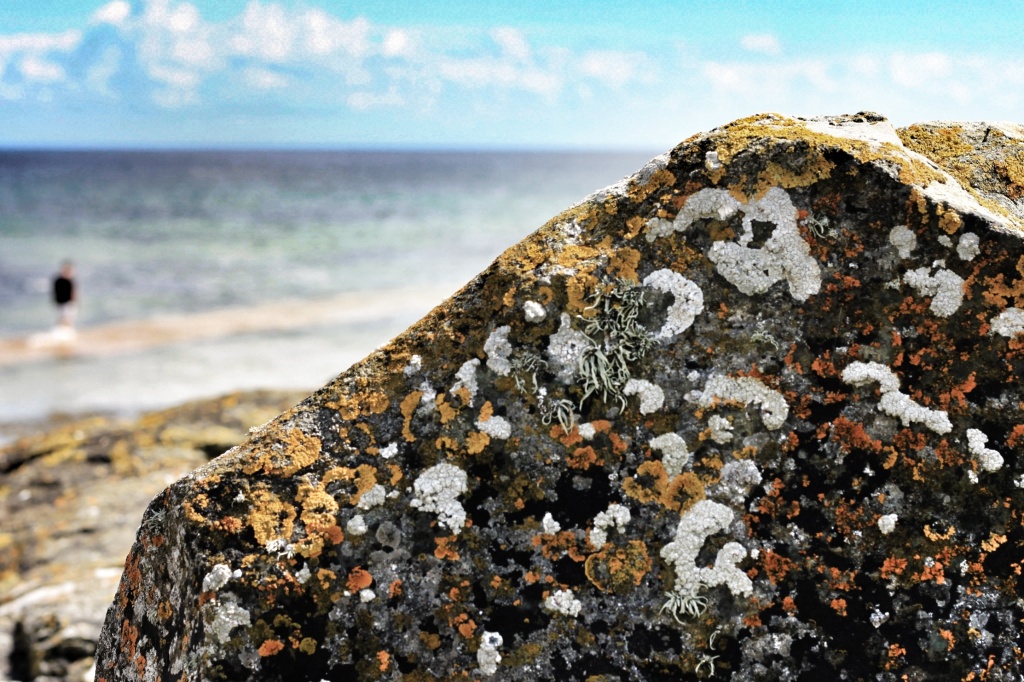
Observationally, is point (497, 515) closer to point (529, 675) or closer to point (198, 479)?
point (529, 675)

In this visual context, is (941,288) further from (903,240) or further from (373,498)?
(373,498)

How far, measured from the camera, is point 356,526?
2537 mm

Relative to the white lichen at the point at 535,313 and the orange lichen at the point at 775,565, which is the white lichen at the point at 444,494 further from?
the orange lichen at the point at 775,565

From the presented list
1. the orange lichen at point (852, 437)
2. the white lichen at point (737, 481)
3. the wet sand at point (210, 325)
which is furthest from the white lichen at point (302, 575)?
the wet sand at point (210, 325)

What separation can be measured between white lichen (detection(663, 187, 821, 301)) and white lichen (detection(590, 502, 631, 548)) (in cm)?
82

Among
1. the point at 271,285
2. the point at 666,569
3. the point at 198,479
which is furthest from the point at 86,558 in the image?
the point at 271,285

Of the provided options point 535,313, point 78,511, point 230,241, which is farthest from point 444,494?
point 230,241

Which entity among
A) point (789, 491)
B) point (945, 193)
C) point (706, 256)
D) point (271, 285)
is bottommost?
point (271, 285)

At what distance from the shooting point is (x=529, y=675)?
2477 mm

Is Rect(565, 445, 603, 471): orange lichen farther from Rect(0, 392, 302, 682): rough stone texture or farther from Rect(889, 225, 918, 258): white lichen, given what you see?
Rect(0, 392, 302, 682): rough stone texture

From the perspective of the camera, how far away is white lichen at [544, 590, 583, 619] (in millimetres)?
2500

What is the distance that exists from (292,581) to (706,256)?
167 centimetres

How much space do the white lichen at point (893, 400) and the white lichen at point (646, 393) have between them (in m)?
0.58

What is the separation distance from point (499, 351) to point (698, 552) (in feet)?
2.93
